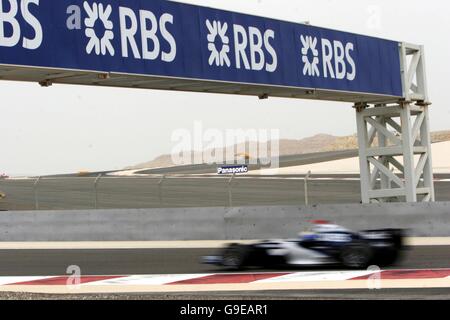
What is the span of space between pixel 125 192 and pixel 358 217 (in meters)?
16.9

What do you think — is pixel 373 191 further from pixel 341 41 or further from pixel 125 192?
pixel 125 192

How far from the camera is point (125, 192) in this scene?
31.2 meters

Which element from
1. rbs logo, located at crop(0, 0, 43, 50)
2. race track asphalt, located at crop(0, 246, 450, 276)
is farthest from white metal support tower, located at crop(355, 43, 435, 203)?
rbs logo, located at crop(0, 0, 43, 50)

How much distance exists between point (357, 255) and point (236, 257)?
187 cm

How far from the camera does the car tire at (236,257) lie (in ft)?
36.3

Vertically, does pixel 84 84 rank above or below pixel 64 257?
above

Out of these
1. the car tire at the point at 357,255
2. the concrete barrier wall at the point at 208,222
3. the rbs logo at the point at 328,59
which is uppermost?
the rbs logo at the point at 328,59

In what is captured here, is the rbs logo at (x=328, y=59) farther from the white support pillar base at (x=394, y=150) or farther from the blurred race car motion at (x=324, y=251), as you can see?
the blurred race car motion at (x=324, y=251)

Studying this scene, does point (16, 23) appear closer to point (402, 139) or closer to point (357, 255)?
point (357, 255)

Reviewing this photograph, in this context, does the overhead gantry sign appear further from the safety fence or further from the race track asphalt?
the safety fence

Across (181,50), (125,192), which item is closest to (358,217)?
(181,50)

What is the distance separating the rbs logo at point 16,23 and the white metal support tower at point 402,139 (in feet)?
33.0

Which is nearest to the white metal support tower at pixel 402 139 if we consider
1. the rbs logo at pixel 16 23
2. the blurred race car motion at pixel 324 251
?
the blurred race car motion at pixel 324 251
